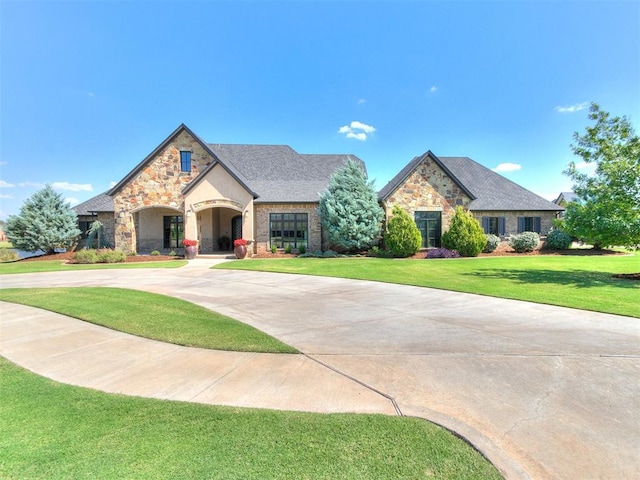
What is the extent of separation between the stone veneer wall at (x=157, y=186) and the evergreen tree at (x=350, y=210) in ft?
31.9

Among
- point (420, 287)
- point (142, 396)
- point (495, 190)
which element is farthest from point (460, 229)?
point (142, 396)

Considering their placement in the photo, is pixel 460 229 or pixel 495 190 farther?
pixel 495 190

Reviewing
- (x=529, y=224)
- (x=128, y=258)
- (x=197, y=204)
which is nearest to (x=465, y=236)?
(x=529, y=224)

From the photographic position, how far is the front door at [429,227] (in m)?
23.4

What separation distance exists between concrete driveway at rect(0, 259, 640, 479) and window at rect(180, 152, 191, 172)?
17.7 m

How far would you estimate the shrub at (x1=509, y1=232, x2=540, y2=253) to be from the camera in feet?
77.7

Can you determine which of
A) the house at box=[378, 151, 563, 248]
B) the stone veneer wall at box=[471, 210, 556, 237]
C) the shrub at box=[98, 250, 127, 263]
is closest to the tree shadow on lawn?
the house at box=[378, 151, 563, 248]

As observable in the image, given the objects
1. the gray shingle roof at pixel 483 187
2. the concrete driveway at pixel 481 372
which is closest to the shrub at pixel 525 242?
the gray shingle roof at pixel 483 187

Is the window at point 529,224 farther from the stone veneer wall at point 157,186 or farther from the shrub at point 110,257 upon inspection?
the shrub at point 110,257

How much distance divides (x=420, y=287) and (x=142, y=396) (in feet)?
29.1

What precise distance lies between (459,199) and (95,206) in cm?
3019

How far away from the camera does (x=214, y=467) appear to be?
8.26ft

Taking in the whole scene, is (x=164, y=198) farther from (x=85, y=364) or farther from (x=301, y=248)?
(x=85, y=364)

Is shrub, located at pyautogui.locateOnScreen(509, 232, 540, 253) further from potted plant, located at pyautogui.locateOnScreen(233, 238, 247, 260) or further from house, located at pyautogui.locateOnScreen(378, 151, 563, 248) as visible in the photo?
potted plant, located at pyautogui.locateOnScreen(233, 238, 247, 260)
